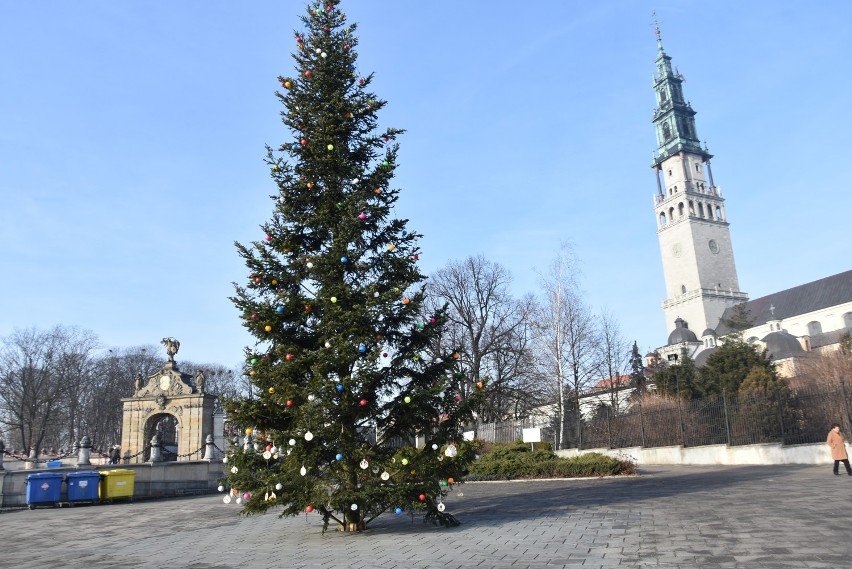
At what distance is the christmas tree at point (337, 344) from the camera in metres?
9.90

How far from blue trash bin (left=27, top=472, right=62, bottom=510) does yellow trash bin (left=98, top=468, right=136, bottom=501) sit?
122 cm

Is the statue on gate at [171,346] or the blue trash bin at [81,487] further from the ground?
the statue on gate at [171,346]

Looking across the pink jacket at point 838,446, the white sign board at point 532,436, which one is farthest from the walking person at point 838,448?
the white sign board at point 532,436

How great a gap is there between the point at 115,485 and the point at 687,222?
3920 inches

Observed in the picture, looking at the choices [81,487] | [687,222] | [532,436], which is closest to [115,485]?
→ [81,487]

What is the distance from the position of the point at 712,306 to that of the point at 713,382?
65869 mm

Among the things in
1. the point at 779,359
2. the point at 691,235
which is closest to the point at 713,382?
the point at 779,359

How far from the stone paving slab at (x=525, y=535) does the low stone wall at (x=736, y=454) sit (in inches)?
264

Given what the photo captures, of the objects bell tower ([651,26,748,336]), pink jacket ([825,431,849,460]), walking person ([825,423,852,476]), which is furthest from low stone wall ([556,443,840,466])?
bell tower ([651,26,748,336])

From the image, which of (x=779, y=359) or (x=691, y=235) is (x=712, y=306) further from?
(x=779, y=359)

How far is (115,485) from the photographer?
68.0 feet

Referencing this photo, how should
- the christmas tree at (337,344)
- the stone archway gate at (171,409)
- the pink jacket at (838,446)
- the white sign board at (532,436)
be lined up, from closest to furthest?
1. the christmas tree at (337,344)
2. the pink jacket at (838,446)
3. the white sign board at (532,436)
4. the stone archway gate at (171,409)

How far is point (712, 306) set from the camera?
97.9 m

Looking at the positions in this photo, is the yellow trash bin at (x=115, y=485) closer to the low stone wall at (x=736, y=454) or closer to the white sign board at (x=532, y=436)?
the white sign board at (x=532, y=436)
